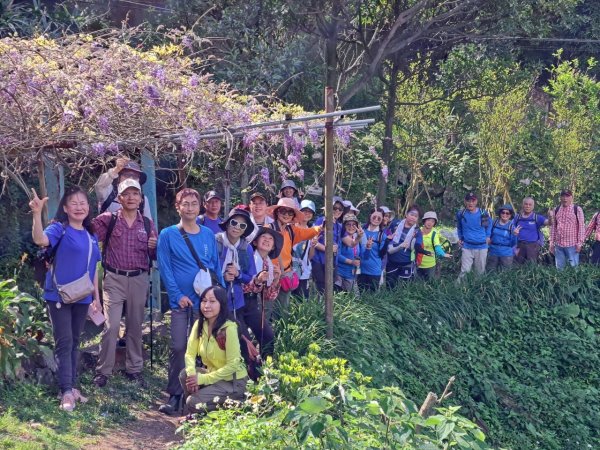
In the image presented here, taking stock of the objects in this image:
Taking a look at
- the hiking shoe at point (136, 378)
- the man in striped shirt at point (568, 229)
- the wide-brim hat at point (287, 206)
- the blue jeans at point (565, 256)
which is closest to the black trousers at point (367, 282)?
the wide-brim hat at point (287, 206)

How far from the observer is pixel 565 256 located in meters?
14.1

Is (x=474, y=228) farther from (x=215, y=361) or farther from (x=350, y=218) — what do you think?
(x=215, y=361)

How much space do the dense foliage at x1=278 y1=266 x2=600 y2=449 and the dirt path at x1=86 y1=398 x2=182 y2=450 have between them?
56.7 inches

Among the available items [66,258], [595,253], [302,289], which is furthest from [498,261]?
[66,258]

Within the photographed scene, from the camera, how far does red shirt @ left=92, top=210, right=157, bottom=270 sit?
7746 mm

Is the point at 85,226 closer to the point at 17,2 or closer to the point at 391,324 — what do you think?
the point at 391,324

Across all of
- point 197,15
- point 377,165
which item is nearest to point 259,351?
point 197,15

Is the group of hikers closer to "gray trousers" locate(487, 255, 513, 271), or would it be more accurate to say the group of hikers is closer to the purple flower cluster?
the purple flower cluster

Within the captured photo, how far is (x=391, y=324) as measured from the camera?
33.8ft

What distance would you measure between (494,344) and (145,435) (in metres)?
5.95

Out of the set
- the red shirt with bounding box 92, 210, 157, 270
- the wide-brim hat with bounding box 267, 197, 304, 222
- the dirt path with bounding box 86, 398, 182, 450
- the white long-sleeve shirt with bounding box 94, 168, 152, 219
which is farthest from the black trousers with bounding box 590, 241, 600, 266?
the dirt path with bounding box 86, 398, 182, 450

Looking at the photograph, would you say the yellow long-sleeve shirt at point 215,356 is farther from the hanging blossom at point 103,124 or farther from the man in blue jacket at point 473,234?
the man in blue jacket at point 473,234

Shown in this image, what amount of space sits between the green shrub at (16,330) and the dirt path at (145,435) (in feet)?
3.13

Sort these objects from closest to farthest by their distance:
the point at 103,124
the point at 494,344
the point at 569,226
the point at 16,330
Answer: the point at 16,330 → the point at 103,124 → the point at 494,344 → the point at 569,226
